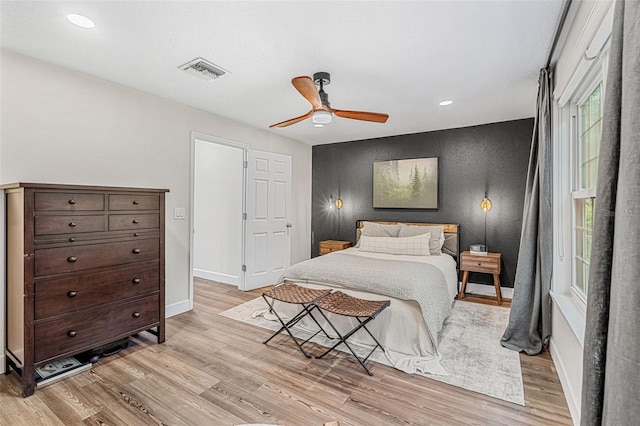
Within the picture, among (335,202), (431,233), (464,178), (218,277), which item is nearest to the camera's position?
(431,233)

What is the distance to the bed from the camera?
8.51ft

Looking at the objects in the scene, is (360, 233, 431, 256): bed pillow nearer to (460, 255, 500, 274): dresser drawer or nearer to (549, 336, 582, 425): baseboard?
(460, 255, 500, 274): dresser drawer

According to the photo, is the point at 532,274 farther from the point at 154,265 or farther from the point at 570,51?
the point at 154,265

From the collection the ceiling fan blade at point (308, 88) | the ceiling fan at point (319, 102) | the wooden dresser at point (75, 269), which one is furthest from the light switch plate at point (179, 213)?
the ceiling fan blade at point (308, 88)

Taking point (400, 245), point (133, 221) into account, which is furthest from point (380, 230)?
point (133, 221)

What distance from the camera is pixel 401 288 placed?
8.85ft

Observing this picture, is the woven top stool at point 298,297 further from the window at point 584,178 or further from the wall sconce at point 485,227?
the wall sconce at point 485,227

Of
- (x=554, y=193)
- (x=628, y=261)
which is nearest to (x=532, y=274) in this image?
(x=554, y=193)

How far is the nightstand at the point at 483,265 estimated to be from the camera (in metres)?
3.97

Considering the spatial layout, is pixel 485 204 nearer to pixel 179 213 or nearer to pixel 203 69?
pixel 203 69

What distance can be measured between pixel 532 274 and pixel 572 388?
985mm

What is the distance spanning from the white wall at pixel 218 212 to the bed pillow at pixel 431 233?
2493 mm

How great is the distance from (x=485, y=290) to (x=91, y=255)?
464 centimetres

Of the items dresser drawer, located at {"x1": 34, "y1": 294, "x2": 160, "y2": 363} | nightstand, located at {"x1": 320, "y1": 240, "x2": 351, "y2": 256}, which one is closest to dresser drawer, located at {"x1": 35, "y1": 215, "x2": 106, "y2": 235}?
dresser drawer, located at {"x1": 34, "y1": 294, "x2": 160, "y2": 363}
